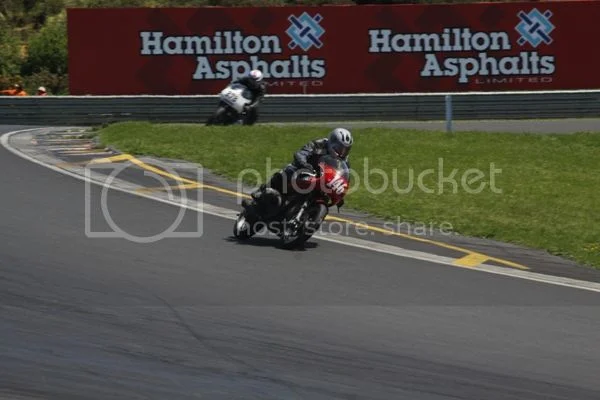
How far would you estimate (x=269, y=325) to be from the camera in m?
9.60

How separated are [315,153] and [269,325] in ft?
12.2

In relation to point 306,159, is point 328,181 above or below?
below

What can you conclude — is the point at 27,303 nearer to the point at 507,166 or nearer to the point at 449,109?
the point at 507,166

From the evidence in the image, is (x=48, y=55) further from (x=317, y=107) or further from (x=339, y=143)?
(x=339, y=143)

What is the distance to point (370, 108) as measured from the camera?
2694 centimetres

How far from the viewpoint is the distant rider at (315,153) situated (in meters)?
12.7

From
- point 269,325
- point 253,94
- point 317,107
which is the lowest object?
point 269,325

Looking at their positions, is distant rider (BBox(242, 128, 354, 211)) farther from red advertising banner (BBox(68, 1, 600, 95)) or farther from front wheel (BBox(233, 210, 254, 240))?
red advertising banner (BBox(68, 1, 600, 95))

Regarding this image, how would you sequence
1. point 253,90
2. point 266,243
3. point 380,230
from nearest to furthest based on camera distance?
point 266,243, point 380,230, point 253,90

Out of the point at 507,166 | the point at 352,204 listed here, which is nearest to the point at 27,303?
the point at 352,204

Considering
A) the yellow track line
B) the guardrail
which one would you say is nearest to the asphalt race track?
the yellow track line

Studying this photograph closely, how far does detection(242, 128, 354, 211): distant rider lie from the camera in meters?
12.7

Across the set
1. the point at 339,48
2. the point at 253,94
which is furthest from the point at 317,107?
the point at 339,48

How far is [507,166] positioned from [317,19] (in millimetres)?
13729
